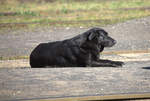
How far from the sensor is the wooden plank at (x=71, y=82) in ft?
25.6

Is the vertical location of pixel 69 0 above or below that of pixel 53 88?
below

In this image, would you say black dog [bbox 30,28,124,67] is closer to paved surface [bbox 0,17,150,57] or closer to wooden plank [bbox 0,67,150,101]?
wooden plank [bbox 0,67,150,101]

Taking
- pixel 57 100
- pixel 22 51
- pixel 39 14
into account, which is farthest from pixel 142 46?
pixel 39 14

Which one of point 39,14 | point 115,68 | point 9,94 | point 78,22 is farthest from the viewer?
point 39,14

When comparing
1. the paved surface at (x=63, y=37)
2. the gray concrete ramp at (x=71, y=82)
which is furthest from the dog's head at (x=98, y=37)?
the paved surface at (x=63, y=37)

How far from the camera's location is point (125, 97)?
7.54m

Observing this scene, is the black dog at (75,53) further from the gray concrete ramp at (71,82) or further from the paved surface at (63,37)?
the paved surface at (63,37)

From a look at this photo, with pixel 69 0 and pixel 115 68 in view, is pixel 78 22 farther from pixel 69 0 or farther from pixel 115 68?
pixel 69 0

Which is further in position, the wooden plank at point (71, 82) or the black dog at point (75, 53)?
the black dog at point (75, 53)

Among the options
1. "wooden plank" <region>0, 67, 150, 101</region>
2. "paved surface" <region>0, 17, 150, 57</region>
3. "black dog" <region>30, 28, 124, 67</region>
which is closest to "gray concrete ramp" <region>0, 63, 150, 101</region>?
"wooden plank" <region>0, 67, 150, 101</region>

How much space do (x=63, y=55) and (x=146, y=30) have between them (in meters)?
7.76

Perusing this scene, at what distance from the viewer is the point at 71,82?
8.68 metres

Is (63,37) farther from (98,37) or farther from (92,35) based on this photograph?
(92,35)

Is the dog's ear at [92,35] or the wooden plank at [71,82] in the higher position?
the dog's ear at [92,35]
